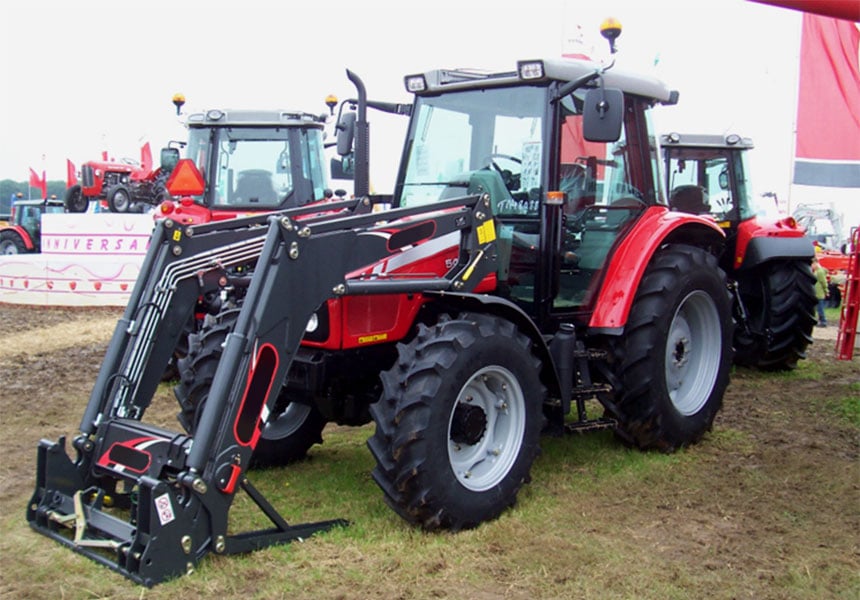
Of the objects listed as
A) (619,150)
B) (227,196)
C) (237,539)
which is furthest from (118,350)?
(227,196)

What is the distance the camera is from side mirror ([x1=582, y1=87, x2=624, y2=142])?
4520mm

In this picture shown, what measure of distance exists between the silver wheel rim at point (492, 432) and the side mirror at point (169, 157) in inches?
345

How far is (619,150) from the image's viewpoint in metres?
5.54

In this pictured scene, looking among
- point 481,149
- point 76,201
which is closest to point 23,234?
point 76,201

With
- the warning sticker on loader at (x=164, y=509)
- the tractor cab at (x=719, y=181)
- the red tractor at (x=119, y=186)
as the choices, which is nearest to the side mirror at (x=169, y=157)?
the tractor cab at (x=719, y=181)

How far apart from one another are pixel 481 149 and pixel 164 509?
Answer: 2872 mm

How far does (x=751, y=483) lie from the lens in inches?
197

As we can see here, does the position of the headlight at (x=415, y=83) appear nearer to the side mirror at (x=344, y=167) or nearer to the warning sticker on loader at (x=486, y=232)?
the side mirror at (x=344, y=167)

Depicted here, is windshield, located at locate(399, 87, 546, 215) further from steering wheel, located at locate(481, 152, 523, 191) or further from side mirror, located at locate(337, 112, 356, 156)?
side mirror, located at locate(337, 112, 356, 156)

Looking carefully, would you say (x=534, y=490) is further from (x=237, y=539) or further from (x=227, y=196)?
(x=227, y=196)

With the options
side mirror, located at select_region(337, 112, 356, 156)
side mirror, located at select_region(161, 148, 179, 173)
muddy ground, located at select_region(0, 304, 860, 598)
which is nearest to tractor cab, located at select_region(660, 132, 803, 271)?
muddy ground, located at select_region(0, 304, 860, 598)

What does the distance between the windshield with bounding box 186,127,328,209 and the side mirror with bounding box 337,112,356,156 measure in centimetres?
472

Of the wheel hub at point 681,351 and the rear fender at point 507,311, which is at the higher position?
the rear fender at point 507,311

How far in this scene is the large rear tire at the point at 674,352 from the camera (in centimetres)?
523
